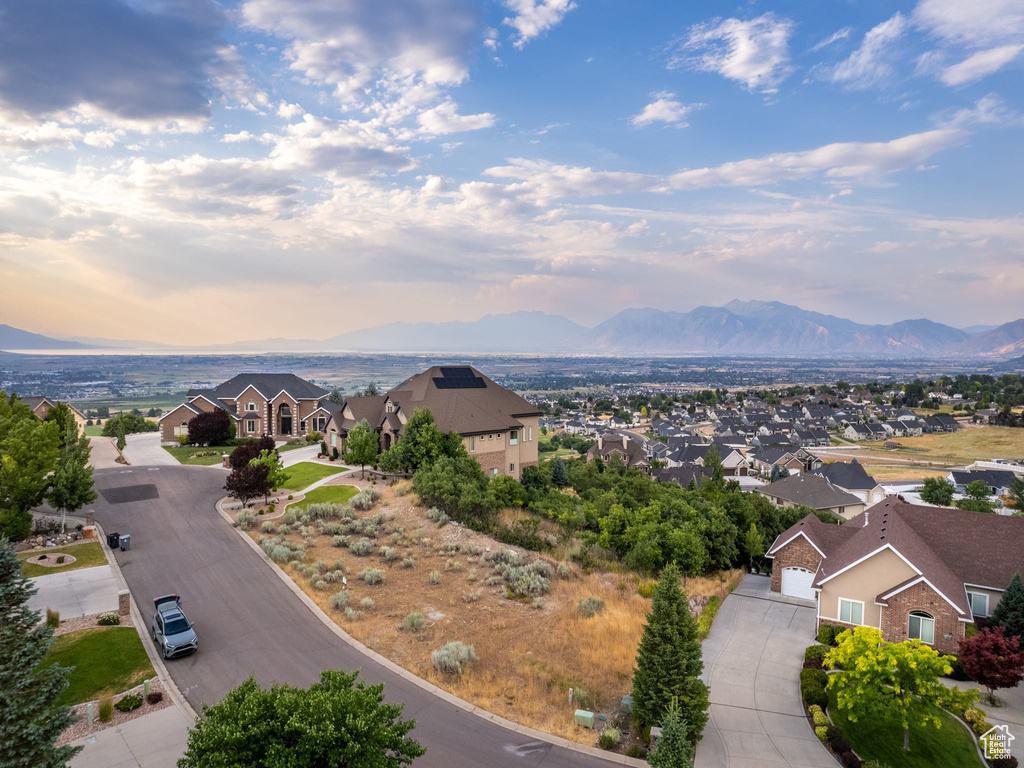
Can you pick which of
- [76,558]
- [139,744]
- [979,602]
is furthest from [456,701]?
[979,602]

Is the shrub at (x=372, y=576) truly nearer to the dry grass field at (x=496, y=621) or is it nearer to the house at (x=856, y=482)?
the dry grass field at (x=496, y=621)

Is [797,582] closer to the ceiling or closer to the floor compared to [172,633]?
closer to the floor

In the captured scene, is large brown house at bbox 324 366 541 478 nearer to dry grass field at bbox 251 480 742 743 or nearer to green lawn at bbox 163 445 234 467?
green lawn at bbox 163 445 234 467

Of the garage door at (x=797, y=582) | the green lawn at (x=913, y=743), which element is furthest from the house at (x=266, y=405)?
the green lawn at (x=913, y=743)

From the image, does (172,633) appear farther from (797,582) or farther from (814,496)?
(814,496)

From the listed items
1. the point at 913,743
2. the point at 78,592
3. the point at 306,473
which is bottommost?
the point at 913,743

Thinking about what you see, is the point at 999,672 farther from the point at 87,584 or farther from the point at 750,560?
the point at 87,584

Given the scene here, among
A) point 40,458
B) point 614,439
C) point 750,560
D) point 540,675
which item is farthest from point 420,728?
point 614,439
